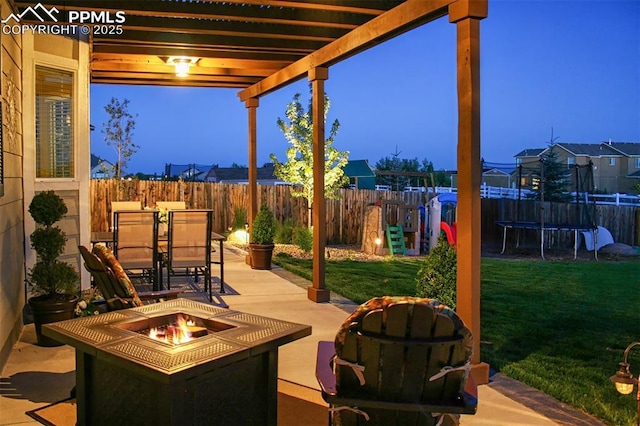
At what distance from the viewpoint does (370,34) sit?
541 cm

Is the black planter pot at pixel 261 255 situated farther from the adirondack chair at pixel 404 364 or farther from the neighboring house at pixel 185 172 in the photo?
the neighboring house at pixel 185 172

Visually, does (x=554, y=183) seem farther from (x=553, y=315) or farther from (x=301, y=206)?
(x=553, y=315)

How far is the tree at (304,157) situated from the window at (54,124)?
7.16 meters

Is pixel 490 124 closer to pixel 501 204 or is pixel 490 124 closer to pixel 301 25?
pixel 501 204

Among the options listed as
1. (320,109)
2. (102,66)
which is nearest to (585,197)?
(320,109)

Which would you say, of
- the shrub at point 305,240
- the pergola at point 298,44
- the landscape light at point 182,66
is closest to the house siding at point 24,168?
the pergola at point 298,44

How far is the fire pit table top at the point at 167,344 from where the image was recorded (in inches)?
91.6

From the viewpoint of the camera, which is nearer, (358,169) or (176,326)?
(176,326)

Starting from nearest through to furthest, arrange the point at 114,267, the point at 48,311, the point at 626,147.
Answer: the point at 114,267 < the point at 48,311 < the point at 626,147

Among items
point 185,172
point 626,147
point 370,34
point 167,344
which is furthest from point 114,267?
point 626,147

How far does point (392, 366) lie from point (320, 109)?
476 cm

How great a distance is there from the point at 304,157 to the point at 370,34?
8.17 meters

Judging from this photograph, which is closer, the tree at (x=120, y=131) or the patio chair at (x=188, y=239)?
the patio chair at (x=188, y=239)

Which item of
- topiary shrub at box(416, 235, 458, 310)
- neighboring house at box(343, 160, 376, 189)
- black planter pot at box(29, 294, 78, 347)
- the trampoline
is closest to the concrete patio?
→ black planter pot at box(29, 294, 78, 347)
